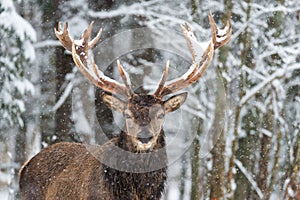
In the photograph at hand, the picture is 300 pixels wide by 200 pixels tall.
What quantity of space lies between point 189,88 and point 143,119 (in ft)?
26.9

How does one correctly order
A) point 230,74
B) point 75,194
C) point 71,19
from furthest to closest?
point 71,19 < point 230,74 < point 75,194

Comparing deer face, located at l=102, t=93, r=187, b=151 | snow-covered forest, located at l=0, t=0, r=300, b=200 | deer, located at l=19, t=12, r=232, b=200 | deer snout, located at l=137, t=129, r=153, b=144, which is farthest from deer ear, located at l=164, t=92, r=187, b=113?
snow-covered forest, located at l=0, t=0, r=300, b=200

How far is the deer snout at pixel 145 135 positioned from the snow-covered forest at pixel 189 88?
6275mm

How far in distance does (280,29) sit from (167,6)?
2983 mm

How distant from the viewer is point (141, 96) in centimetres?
759

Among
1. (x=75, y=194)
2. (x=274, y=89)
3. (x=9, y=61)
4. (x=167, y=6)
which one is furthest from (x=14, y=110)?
(x=75, y=194)

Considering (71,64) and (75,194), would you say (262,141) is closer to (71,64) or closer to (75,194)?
(71,64)

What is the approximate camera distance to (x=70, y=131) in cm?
1716

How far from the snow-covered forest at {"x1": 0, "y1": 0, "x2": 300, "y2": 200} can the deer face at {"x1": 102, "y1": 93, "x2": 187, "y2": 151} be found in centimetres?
606

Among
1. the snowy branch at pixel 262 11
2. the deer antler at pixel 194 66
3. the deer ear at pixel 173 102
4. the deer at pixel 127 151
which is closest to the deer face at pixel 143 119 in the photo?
the deer at pixel 127 151

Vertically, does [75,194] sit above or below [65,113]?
above

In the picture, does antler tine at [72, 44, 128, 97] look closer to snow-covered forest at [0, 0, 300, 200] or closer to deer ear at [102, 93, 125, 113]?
deer ear at [102, 93, 125, 113]

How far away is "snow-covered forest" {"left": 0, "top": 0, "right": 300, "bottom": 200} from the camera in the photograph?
1492 centimetres

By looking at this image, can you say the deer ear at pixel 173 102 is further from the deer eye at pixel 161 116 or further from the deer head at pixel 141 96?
the deer eye at pixel 161 116
